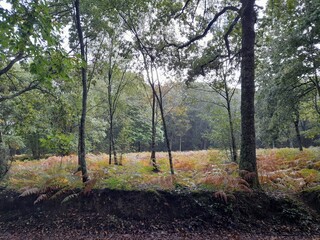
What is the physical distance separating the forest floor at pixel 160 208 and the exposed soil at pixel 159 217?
16 millimetres

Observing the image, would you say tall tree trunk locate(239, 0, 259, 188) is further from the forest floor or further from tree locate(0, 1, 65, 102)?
tree locate(0, 1, 65, 102)

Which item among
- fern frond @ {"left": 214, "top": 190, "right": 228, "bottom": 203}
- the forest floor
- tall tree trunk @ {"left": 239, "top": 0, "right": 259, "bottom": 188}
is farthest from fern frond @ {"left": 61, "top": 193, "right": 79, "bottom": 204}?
tall tree trunk @ {"left": 239, "top": 0, "right": 259, "bottom": 188}

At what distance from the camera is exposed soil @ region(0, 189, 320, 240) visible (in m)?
4.70

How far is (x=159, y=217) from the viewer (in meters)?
5.16

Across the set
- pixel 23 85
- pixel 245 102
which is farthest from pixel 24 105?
pixel 245 102

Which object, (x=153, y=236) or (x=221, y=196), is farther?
(x=221, y=196)

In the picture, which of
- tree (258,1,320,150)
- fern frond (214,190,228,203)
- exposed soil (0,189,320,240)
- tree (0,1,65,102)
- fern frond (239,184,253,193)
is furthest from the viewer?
tree (258,1,320,150)

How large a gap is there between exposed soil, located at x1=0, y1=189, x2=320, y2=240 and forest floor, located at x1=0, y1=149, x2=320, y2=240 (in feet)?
0.05

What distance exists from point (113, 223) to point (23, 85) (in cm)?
690

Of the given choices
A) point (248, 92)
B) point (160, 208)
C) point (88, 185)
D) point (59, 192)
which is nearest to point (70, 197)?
point (59, 192)

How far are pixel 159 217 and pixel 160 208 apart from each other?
0.75 ft

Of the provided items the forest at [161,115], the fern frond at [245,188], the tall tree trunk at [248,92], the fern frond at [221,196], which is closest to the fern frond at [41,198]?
the forest at [161,115]

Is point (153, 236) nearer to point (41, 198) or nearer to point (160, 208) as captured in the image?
point (160, 208)

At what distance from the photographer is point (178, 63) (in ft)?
26.2
